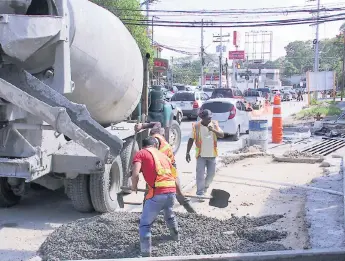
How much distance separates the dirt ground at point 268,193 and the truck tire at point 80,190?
1.45m

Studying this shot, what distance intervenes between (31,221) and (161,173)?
2.79 m

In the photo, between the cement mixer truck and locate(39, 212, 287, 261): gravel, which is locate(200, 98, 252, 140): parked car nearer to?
the cement mixer truck

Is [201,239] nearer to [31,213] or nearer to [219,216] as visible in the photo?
[219,216]

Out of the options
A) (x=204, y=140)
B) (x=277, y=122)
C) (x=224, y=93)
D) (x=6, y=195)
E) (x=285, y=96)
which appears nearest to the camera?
(x=6, y=195)

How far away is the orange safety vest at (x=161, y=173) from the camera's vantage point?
5258mm

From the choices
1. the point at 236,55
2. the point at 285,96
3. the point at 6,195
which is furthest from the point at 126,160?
the point at 236,55

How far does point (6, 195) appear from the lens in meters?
7.71

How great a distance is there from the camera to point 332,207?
6.95 metres

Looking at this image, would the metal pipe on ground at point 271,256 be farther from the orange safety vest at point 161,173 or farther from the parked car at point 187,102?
the parked car at point 187,102

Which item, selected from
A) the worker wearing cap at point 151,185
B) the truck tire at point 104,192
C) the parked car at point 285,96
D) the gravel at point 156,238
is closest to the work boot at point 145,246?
the worker wearing cap at point 151,185

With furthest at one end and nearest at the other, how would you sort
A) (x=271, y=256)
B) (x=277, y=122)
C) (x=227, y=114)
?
→ (x=227, y=114) → (x=277, y=122) → (x=271, y=256)

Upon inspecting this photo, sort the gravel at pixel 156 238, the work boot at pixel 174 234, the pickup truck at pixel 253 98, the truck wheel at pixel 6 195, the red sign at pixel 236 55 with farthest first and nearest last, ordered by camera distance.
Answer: the red sign at pixel 236 55
the pickup truck at pixel 253 98
the truck wheel at pixel 6 195
the work boot at pixel 174 234
the gravel at pixel 156 238

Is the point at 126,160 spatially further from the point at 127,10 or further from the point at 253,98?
the point at 253,98

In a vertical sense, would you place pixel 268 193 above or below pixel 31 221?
above
